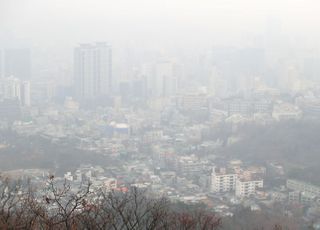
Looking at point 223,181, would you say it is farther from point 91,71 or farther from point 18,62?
point 18,62

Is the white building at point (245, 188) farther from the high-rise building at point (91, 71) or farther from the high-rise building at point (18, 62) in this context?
the high-rise building at point (18, 62)

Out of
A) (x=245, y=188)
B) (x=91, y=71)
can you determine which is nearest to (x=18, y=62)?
(x=91, y=71)

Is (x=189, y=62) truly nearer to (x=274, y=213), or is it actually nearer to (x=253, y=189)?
(x=253, y=189)

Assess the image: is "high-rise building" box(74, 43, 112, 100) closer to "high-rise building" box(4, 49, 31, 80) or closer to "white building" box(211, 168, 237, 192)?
"high-rise building" box(4, 49, 31, 80)

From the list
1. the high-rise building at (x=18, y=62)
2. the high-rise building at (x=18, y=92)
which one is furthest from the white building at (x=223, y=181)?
the high-rise building at (x=18, y=62)

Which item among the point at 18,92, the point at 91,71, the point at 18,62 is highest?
the point at 18,62

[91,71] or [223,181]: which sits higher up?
[91,71]

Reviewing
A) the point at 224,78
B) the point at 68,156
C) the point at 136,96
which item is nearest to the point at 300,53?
the point at 224,78
